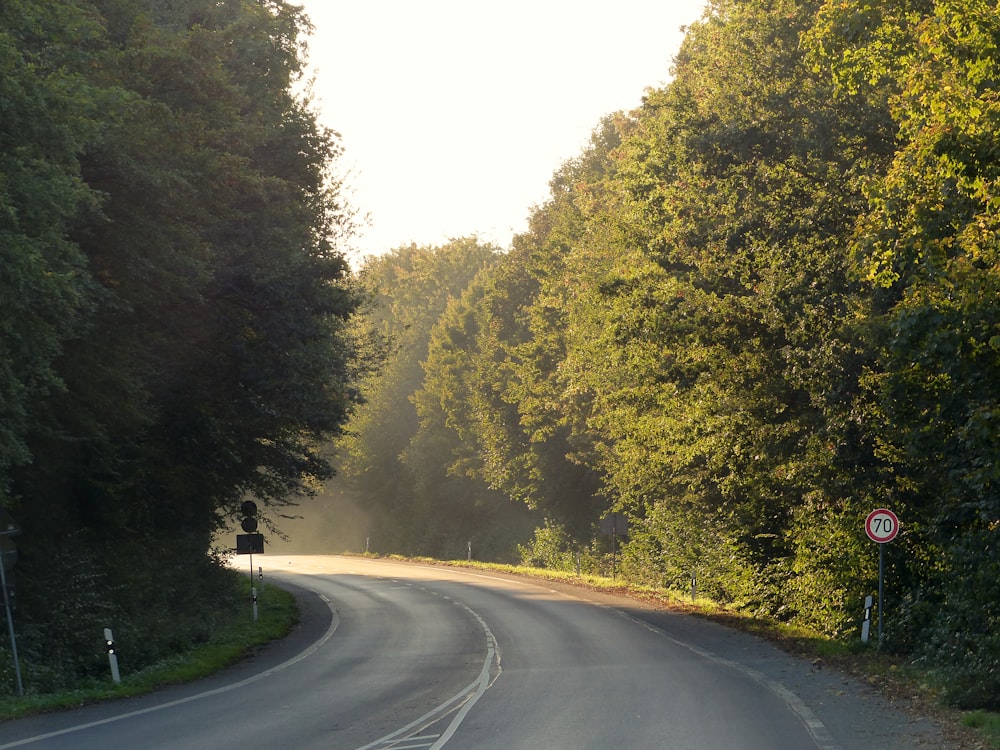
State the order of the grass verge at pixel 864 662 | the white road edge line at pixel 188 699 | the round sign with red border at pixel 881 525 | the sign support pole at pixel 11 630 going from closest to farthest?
the grass verge at pixel 864 662, the white road edge line at pixel 188 699, the sign support pole at pixel 11 630, the round sign with red border at pixel 881 525

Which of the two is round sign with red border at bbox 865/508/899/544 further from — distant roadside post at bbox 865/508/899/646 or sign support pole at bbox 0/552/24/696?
sign support pole at bbox 0/552/24/696

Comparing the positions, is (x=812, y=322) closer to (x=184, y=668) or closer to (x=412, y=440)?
(x=184, y=668)

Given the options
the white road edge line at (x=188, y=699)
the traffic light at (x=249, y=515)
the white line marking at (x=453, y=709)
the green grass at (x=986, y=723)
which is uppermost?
the traffic light at (x=249, y=515)

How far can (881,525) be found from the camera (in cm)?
2198

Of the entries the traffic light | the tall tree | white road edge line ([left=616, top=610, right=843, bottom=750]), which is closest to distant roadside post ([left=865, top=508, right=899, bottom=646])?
the tall tree

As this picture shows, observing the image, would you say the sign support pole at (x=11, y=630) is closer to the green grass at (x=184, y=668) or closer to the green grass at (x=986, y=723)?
the green grass at (x=184, y=668)

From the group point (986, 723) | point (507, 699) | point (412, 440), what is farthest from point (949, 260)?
point (412, 440)

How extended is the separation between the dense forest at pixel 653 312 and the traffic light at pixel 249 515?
71 centimetres

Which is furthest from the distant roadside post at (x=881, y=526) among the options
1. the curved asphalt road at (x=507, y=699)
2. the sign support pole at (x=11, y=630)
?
the sign support pole at (x=11, y=630)

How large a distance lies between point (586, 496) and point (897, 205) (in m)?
41.3

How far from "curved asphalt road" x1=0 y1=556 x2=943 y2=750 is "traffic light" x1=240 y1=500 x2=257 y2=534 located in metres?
4.84

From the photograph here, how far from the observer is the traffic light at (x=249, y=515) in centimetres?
3306

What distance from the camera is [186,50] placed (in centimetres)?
2334

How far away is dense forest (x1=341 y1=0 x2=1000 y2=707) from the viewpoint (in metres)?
15.0
